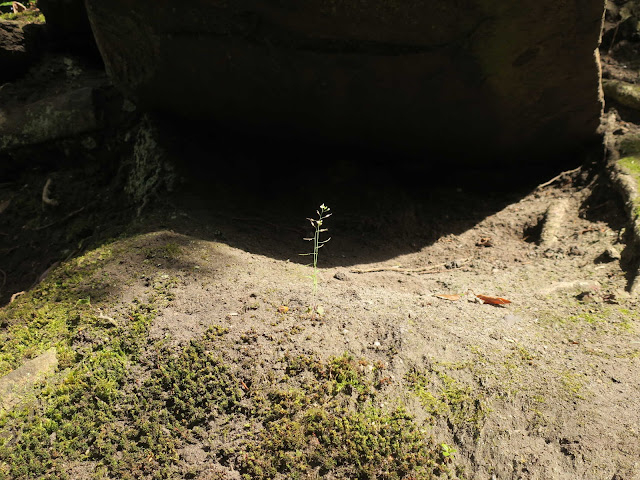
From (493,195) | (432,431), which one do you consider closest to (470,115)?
(493,195)

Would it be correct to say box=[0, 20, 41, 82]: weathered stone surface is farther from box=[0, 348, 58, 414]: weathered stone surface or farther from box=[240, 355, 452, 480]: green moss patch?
box=[240, 355, 452, 480]: green moss patch

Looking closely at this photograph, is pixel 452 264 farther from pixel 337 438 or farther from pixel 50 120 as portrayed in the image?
pixel 50 120

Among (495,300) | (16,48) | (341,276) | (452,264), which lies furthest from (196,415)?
(16,48)

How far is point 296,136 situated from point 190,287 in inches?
69.2

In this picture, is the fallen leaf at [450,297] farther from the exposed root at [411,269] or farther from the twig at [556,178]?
the twig at [556,178]

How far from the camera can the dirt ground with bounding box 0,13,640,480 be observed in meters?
1.61

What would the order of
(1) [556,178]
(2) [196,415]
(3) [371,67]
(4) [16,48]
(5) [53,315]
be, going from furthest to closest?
(4) [16,48]
(1) [556,178]
(3) [371,67]
(5) [53,315]
(2) [196,415]

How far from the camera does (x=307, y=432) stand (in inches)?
65.0

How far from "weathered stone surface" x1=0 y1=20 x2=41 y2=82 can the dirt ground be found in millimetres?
2180

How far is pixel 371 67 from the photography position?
10.1 ft

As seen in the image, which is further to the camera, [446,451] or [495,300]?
[495,300]

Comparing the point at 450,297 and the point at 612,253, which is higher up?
the point at 612,253

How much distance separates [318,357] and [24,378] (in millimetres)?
1085

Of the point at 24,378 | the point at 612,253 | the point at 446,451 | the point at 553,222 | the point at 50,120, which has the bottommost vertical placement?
the point at 446,451
